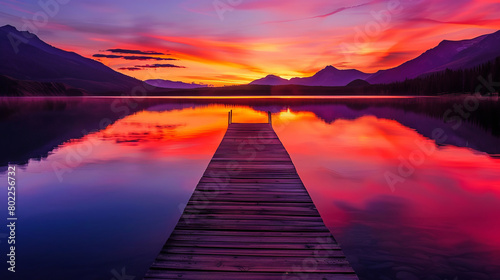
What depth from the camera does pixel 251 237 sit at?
5.67 m

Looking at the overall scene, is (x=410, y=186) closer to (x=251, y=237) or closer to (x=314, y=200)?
(x=314, y=200)

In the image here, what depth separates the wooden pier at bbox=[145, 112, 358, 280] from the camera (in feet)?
15.3

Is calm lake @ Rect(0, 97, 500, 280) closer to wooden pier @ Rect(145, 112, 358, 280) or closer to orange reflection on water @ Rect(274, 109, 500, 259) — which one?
orange reflection on water @ Rect(274, 109, 500, 259)

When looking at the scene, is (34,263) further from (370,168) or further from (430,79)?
(430,79)

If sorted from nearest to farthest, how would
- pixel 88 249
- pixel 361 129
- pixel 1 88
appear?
1. pixel 88 249
2. pixel 361 129
3. pixel 1 88

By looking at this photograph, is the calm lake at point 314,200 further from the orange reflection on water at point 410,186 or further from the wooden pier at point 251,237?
the wooden pier at point 251,237

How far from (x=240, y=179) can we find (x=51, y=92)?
670 feet

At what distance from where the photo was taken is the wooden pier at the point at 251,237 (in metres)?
4.66

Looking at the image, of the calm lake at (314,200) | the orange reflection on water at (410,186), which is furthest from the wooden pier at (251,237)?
the orange reflection on water at (410,186)

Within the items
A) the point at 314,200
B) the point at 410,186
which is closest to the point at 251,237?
the point at 314,200

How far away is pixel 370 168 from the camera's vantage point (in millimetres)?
14438

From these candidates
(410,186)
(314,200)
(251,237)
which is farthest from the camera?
(410,186)

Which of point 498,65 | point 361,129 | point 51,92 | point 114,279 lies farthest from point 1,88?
point 498,65

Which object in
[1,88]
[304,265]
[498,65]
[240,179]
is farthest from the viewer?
[1,88]
